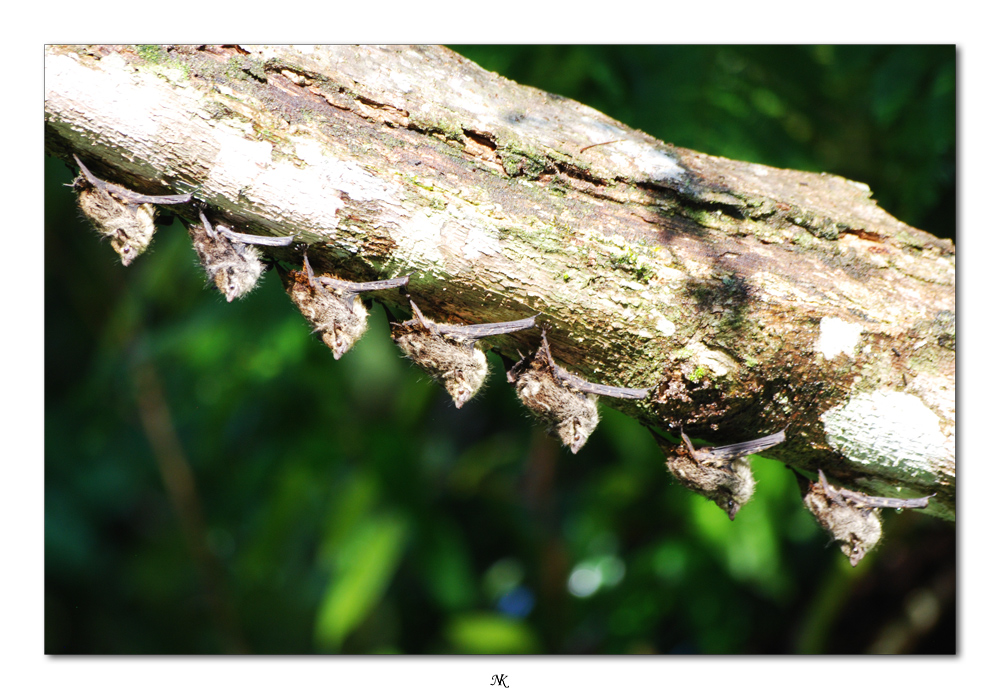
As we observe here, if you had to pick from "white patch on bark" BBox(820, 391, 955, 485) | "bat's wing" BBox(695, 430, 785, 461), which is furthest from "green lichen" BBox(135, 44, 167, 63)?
"white patch on bark" BBox(820, 391, 955, 485)

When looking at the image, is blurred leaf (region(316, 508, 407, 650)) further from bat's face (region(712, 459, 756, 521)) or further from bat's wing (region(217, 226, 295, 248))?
bat's wing (region(217, 226, 295, 248))

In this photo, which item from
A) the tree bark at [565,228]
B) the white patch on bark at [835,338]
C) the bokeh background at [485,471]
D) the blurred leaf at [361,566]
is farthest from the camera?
the blurred leaf at [361,566]

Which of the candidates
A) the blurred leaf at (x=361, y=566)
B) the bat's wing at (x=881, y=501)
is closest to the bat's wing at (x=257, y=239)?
the bat's wing at (x=881, y=501)

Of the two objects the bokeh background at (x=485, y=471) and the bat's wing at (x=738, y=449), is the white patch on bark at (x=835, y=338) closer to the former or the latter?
the bat's wing at (x=738, y=449)

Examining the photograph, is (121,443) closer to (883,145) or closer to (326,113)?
(326,113)

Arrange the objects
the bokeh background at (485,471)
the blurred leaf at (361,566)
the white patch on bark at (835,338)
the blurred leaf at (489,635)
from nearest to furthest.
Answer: the white patch on bark at (835,338) < the bokeh background at (485,471) < the blurred leaf at (361,566) < the blurred leaf at (489,635)

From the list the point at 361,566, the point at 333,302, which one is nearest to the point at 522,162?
the point at 333,302

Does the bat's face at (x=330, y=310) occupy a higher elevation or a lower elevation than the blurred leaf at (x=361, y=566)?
higher

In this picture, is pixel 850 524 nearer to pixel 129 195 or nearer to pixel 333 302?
pixel 333 302
